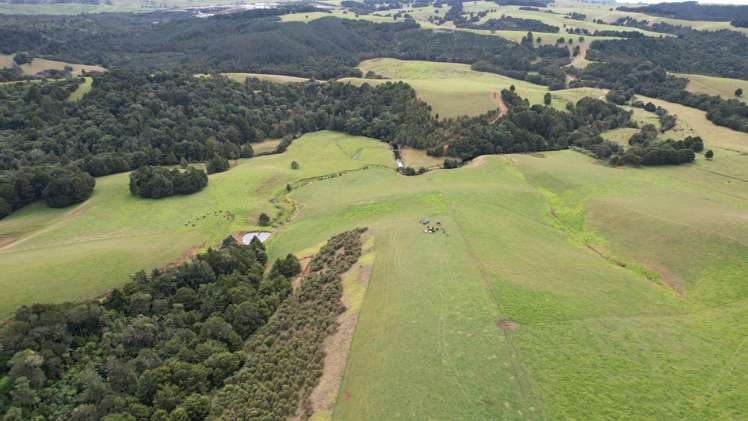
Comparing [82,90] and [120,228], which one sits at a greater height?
[82,90]

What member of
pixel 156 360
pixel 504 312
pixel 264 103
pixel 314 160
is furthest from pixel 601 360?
pixel 264 103

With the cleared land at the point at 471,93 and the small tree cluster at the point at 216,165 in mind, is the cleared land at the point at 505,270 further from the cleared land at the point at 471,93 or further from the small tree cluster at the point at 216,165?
the cleared land at the point at 471,93

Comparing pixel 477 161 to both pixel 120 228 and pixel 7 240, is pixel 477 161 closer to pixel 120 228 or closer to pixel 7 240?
pixel 120 228

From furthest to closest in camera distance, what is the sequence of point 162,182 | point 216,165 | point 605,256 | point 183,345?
point 216,165
point 162,182
point 605,256
point 183,345

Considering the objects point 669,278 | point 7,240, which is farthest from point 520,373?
point 7,240

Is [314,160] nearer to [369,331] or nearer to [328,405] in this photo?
[369,331]

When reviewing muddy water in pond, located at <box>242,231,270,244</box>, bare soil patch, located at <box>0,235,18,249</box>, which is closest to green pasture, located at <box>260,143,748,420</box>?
muddy water in pond, located at <box>242,231,270,244</box>

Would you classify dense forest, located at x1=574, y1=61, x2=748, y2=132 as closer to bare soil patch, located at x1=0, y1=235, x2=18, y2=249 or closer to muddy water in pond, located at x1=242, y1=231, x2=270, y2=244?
muddy water in pond, located at x1=242, y1=231, x2=270, y2=244
